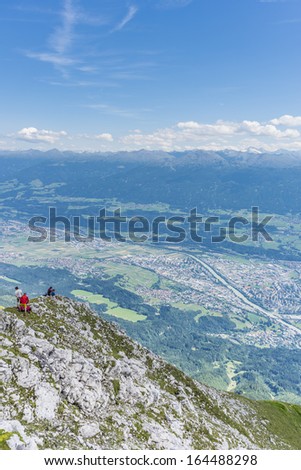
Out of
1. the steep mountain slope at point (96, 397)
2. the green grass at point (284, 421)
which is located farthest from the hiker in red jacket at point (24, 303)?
the green grass at point (284, 421)

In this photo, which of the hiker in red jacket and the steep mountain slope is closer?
the steep mountain slope

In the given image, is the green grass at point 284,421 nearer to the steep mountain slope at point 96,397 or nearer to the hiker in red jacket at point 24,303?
the steep mountain slope at point 96,397

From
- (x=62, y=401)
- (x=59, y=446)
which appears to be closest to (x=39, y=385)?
(x=62, y=401)

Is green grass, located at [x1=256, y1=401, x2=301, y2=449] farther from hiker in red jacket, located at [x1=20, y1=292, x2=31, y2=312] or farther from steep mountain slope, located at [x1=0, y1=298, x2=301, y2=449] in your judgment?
hiker in red jacket, located at [x1=20, y1=292, x2=31, y2=312]

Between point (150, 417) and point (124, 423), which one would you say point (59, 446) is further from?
point (150, 417)

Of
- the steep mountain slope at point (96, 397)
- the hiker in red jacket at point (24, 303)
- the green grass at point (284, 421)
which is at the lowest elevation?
the green grass at point (284, 421)

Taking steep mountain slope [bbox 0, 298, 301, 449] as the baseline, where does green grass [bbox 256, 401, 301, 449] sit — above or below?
below

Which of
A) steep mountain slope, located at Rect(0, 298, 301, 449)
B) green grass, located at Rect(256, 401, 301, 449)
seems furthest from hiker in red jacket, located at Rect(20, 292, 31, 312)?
green grass, located at Rect(256, 401, 301, 449)

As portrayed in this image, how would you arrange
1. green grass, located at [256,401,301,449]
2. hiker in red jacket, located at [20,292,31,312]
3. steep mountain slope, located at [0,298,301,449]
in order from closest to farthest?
steep mountain slope, located at [0,298,301,449], hiker in red jacket, located at [20,292,31,312], green grass, located at [256,401,301,449]

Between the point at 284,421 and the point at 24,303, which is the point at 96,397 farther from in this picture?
the point at 284,421
